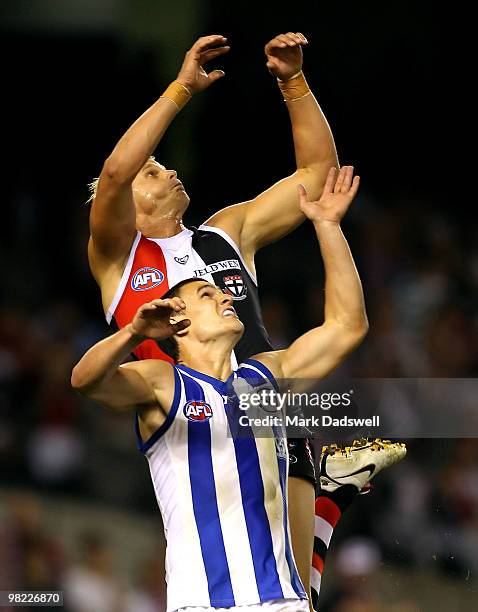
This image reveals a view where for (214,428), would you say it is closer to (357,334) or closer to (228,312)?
(228,312)

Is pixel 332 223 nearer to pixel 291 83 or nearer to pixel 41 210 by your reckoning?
pixel 291 83

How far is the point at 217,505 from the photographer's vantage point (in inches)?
161

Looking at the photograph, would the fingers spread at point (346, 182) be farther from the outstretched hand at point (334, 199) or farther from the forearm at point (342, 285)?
the forearm at point (342, 285)

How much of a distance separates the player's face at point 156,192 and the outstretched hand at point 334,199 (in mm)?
638

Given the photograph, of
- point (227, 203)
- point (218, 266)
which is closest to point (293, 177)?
point (218, 266)

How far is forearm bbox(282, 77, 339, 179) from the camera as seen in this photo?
516 cm

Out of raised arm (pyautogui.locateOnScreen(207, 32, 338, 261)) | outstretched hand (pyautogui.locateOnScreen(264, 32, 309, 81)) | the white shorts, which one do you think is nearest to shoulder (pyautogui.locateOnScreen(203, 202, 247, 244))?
raised arm (pyautogui.locateOnScreen(207, 32, 338, 261))

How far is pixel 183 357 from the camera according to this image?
4.36 meters

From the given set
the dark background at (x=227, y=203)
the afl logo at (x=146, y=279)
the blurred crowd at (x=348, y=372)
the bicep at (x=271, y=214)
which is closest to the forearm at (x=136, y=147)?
the afl logo at (x=146, y=279)

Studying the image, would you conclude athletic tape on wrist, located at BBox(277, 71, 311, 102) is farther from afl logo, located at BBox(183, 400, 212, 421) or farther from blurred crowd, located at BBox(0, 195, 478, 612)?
blurred crowd, located at BBox(0, 195, 478, 612)

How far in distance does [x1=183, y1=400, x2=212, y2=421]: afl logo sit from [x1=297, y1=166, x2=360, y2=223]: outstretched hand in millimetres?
777

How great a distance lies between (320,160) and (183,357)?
1.25m

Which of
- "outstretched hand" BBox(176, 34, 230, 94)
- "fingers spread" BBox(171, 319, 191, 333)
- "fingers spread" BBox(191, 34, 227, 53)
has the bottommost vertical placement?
"fingers spread" BBox(171, 319, 191, 333)

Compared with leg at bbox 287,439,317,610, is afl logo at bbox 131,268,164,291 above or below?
above
